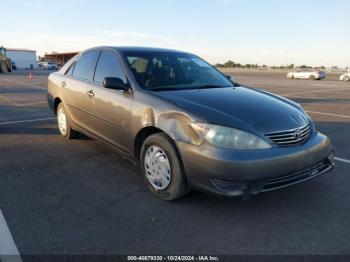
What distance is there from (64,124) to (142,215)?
3295mm

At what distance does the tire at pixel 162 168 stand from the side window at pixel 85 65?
193 cm

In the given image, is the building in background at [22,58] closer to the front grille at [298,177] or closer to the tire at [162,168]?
the tire at [162,168]

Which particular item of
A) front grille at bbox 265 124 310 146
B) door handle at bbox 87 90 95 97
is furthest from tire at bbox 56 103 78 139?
front grille at bbox 265 124 310 146

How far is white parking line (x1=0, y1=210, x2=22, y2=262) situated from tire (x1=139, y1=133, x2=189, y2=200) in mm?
1461

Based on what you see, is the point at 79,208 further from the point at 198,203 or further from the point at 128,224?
the point at 198,203

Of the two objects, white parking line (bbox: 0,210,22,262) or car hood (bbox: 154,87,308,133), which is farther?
car hood (bbox: 154,87,308,133)

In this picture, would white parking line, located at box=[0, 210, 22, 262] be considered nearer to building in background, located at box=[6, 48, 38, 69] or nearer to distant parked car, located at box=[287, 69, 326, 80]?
distant parked car, located at box=[287, 69, 326, 80]

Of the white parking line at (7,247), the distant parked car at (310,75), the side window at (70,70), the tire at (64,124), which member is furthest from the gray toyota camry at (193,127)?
A: the distant parked car at (310,75)

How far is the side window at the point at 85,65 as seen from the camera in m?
4.98

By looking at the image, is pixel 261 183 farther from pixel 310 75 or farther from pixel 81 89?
pixel 310 75

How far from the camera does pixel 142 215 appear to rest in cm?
326

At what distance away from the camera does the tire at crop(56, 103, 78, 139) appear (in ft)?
18.8

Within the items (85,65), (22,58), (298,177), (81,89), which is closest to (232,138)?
(298,177)

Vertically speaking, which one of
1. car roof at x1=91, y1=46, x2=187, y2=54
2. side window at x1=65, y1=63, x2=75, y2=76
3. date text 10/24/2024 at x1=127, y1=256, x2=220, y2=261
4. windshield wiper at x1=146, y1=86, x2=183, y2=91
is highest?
car roof at x1=91, y1=46, x2=187, y2=54
